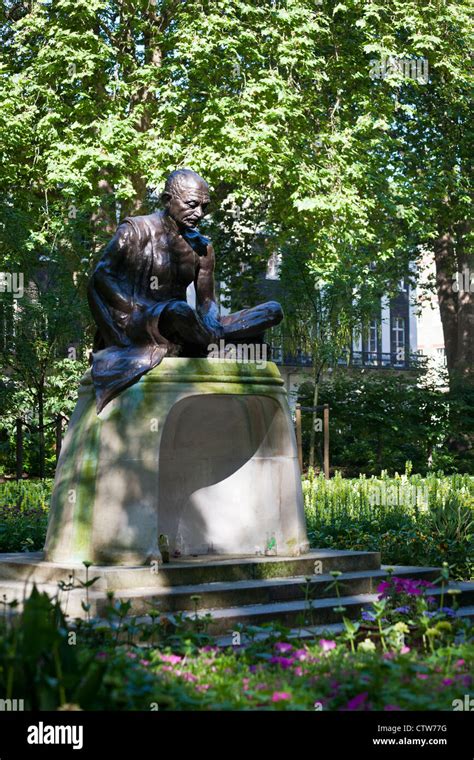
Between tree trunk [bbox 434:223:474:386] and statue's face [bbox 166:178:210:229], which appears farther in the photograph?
tree trunk [bbox 434:223:474:386]

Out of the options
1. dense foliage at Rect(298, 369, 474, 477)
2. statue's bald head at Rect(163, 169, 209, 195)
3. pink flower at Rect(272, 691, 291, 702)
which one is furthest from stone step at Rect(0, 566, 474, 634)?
dense foliage at Rect(298, 369, 474, 477)

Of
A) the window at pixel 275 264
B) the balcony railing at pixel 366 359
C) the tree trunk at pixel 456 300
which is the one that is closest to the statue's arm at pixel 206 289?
the window at pixel 275 264

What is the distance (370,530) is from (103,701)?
27.0ft

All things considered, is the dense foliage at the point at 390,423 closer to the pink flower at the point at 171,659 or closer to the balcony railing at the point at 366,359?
the balcony railing at the point at 366,359

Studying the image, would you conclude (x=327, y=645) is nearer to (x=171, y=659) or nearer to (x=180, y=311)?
(x=171, y=659)

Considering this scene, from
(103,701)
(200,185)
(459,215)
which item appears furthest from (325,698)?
(459,215)

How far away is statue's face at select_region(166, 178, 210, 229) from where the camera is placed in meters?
9.16

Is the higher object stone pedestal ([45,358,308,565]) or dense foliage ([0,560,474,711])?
stone pedestal ([45,358,308,565])

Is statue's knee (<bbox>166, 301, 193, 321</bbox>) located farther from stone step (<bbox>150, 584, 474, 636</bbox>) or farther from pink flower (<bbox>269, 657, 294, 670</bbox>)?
pink flower (<bbox>269, 657, 294, 670</bbox>)

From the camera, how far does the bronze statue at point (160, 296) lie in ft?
28.6

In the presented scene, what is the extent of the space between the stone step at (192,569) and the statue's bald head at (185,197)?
106 inches

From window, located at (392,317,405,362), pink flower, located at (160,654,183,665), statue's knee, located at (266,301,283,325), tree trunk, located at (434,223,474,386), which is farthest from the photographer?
window, located at (392,317,405,362)

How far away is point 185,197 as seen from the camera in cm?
918

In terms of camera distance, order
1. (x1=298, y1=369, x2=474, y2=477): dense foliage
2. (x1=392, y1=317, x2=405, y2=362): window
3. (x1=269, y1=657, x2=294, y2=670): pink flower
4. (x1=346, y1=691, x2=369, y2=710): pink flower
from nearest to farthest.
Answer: (x1=346, y1=691, x2=369, y2=710): pink flower < (x1=269, y1=657, x2=294, y2=670): pink flower < (x1=298, y1=369, x2=474, y2=477): dense foliage < (x1=392, y1=317, x2=405, y2=362): window
